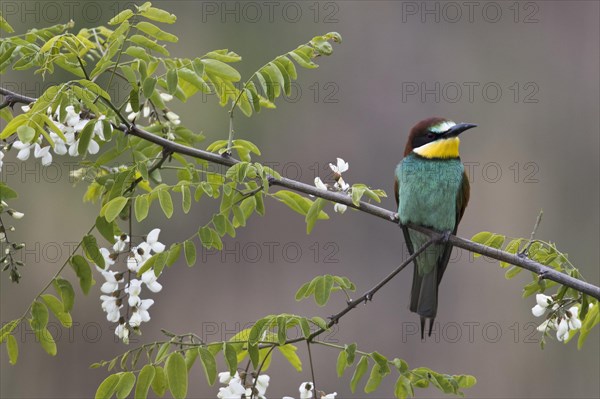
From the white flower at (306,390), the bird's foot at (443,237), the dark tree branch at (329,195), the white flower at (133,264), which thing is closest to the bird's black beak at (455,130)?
the bird's foot at (443,237)

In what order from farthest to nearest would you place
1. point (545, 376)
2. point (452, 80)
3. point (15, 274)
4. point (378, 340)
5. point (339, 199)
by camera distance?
point (452, 80) < point (545, 376) < point (378, 340) < point (339, 199) < point (15, 274)

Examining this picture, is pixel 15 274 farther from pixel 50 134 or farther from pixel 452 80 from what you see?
pixel 452 80

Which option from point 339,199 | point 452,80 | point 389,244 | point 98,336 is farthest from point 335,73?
point 339,199

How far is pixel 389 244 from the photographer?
18.0ft

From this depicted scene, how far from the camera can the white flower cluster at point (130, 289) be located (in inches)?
75.0

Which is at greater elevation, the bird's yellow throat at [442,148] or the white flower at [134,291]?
the bird's yellow throat at [442,148]

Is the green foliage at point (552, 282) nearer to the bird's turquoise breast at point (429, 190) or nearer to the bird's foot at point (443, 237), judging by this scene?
the bird's foot at point (443, 237)

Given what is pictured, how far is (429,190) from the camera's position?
2.64 metres

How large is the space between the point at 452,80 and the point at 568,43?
1.29m

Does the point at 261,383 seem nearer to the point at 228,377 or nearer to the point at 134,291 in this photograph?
the point at 228,377

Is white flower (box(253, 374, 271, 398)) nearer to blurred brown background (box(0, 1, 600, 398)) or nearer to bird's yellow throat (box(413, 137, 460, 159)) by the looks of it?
bird's yellow throat (box(413, 137, 460, 159))

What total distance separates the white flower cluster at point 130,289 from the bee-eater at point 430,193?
86 centimetres

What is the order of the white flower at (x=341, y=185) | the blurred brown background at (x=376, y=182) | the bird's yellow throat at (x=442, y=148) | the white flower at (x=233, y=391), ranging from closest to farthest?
the white flower at (x=233, y=391) < the white flower at (x=341, y=185) < the bird's yellow throat at (x=442, y=148) < the blurred brown background at (x=376, y=182)

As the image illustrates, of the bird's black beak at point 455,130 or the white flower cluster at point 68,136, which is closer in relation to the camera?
the white flower cluster at point 68,136
